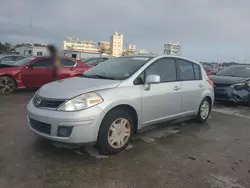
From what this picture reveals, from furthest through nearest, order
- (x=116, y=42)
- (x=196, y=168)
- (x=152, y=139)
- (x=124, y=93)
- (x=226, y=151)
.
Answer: (x=152, y=139) → (x=226, y=151) → (x=124, y=93) → (x=196, y=168) → (x=116, y=42)

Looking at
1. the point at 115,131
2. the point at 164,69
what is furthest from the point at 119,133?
Result: the point at 164,69

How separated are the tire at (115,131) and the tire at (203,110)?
2344 mm

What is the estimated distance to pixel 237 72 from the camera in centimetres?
887

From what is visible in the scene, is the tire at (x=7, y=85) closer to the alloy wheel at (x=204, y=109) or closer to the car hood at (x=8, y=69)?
the car hood at (x=8, y=69)

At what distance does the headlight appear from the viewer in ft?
10.3

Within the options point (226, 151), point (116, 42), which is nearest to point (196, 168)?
point (226, 151)

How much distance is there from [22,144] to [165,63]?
9.19 ft

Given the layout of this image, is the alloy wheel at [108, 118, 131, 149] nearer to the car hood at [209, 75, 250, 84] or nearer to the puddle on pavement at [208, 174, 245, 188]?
the puddle on pavement at [208, 174, 245, 188]

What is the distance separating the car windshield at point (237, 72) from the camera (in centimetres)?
857

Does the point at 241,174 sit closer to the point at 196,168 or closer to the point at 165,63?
the point at 196,168


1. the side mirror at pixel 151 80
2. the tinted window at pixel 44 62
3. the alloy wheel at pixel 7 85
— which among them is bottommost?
the alloy wheel at pixel 7 85

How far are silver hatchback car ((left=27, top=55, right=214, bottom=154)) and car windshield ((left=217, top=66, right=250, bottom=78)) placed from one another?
14.5ft

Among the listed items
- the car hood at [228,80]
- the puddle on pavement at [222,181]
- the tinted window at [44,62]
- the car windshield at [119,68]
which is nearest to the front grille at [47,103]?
the tinted window at [44,62]

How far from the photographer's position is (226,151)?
12.9ft
